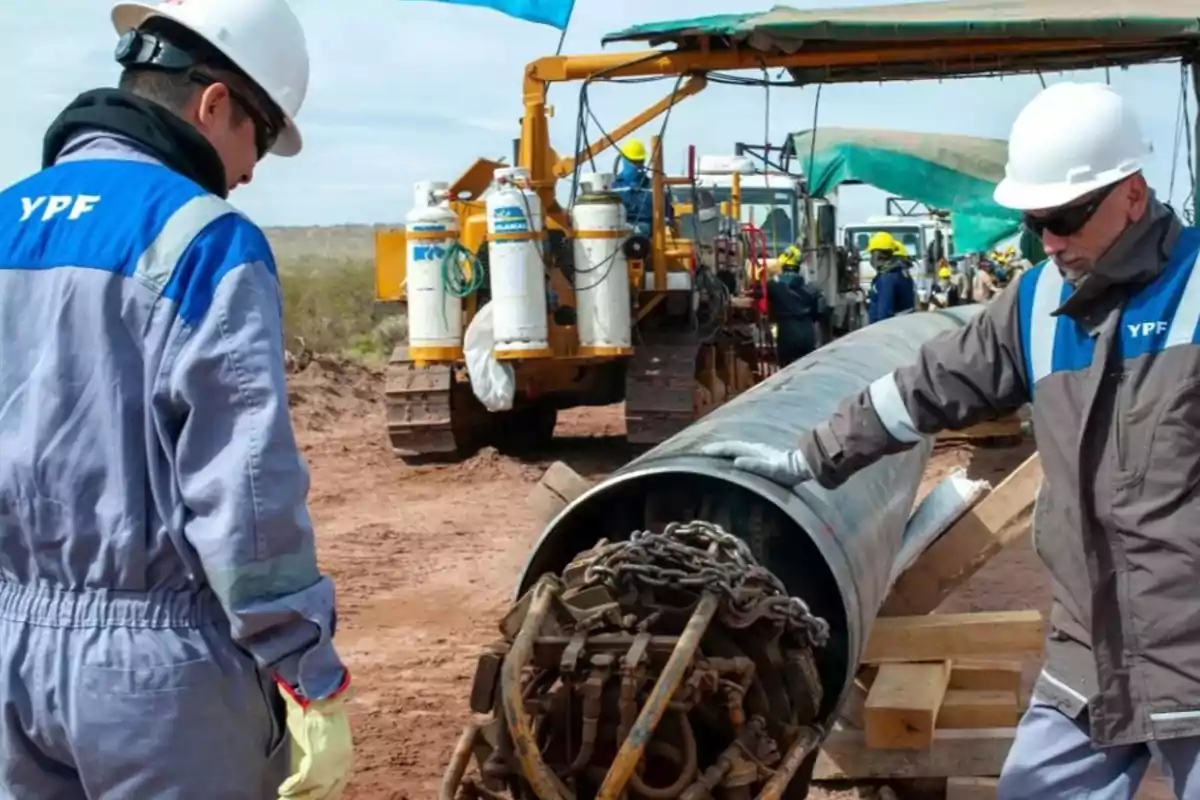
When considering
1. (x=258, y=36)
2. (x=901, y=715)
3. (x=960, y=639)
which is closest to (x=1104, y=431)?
(x=901, y=715)

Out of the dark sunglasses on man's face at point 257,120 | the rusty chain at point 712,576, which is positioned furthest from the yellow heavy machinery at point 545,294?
the dark sunglasses on man's face at point 257,120

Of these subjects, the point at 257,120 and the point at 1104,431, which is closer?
the point at 257,120

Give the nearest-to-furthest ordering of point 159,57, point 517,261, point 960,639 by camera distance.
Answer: point 159,57 → point 960,639 → point 517,261

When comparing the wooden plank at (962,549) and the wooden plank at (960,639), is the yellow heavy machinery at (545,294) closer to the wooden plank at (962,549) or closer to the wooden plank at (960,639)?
the wooden plank at (962,549)

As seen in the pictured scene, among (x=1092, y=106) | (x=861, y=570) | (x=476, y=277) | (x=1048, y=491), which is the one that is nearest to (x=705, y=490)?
(x=861, y=570)

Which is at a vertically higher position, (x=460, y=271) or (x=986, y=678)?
(x=460, y=271)

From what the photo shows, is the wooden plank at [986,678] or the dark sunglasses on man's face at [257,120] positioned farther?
the wooden plank at [986,678]

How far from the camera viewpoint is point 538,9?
9836 mm

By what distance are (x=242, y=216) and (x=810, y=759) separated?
2047 mm

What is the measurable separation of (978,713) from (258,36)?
121 inches

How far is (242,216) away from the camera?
2.38 metres

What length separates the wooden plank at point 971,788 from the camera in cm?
423

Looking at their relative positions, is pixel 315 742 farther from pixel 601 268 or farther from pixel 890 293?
pixel 890 293

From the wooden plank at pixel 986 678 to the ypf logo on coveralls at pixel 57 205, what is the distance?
10.9 ft
